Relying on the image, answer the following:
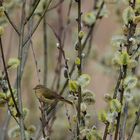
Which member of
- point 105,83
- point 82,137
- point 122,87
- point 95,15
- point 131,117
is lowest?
point 82,137

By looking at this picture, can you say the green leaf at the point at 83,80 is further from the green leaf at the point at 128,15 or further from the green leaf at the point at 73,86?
the green leaf at the point at 128,15

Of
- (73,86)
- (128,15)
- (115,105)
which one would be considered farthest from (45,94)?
(128,15)

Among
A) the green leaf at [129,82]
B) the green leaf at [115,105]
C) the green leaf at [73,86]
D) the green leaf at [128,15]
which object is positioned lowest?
the green leaf at [115,105]

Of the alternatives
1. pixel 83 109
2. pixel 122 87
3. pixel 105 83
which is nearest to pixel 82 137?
pixel 83 109

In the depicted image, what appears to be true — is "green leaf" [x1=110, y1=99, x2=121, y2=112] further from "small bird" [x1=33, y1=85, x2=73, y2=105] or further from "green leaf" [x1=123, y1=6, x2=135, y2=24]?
"green leaf" [x1=123, y1=6, x2=135, y2=24]

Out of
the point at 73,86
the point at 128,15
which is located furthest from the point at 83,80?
the point at 128,15

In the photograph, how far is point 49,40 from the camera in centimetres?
401

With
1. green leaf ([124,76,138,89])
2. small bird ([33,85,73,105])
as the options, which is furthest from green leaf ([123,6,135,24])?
small bird ([33,85,73,105])

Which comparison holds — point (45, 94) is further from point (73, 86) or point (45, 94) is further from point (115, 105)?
point (115, 105)

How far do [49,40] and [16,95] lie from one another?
98.2 inches

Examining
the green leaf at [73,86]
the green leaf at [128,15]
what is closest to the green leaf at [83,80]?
the green leaf at [73,86]

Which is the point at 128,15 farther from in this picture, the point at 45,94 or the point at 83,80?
the point at 45,94

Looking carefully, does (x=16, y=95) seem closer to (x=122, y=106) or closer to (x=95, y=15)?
(x=122, y=106)

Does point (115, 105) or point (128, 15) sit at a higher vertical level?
point (128, 15)
